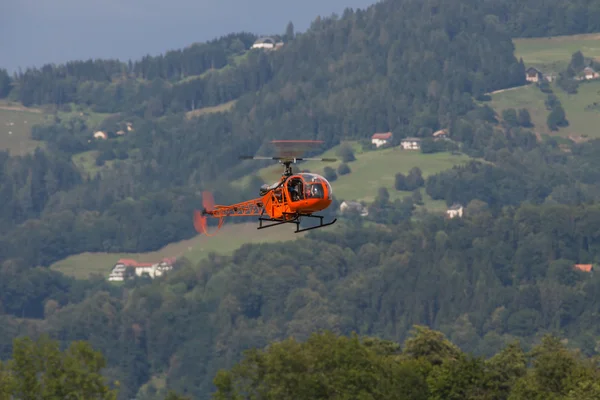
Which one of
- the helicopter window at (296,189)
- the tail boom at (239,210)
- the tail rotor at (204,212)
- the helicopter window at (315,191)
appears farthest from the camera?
the tail rotor at (204,212)

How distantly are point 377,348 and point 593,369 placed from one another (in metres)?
19.2

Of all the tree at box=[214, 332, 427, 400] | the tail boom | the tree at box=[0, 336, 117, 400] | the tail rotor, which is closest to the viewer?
the tail boom

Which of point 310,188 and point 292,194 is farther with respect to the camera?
point 292,194

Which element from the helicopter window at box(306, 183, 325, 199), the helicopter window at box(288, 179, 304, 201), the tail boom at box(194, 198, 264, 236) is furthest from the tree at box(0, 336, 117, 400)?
the helicopter window at box(306, 183, 325, 199)

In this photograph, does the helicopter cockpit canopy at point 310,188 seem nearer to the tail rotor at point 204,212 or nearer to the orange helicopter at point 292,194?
the orange helicopter at point 292,194

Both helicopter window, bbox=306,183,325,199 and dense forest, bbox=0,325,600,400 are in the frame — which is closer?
helicopter window, bbox=306,183,325,199

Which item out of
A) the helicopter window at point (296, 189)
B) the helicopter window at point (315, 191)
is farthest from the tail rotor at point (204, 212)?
the helicopter window at point (315, 191)

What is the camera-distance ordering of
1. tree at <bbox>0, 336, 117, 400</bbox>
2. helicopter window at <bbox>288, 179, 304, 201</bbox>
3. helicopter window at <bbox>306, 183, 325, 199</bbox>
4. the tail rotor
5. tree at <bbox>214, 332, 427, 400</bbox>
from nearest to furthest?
helicopter window at <bbox>306, 183, 325, 199</bbox>, helicopter window at <bbox>288, 179, 304, 201</bbox>, the tail rotor, tree at <bbox>0, 336, 117, 400</bbox>, tree at <bbox>214, 332, 427, 400</bbox>

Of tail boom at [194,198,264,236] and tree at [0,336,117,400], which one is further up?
tail boom at [194,198,264,236]

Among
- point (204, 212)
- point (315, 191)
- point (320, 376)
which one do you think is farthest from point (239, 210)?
point (320, 376)

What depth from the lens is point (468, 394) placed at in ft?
303

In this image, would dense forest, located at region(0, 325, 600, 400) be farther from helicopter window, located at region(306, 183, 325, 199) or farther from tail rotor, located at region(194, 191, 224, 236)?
helicopter window, located at region(306, 183, 325, 199)

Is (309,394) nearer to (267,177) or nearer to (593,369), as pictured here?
(593,369)

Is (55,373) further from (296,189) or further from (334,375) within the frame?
(296,189)
